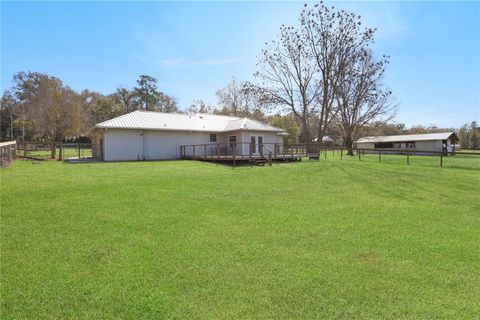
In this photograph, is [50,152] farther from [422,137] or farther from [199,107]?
[422,137]

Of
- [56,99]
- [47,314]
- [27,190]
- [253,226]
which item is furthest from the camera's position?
[56,99]

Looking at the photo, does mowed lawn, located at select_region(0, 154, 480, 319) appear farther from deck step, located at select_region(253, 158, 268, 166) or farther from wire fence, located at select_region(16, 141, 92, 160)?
wire fence, located at select_region(16, 141, 92, 160)

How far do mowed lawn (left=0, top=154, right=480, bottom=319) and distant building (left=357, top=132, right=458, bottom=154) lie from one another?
40.4m

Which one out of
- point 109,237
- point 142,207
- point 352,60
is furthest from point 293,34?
point 109,237

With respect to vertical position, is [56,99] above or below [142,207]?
above

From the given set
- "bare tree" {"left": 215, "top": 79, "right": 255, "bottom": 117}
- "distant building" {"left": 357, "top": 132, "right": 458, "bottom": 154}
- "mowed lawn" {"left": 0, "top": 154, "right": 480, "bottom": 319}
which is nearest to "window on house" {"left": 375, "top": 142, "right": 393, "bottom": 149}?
"distant building" {"left": 357, "top": 132, "right": 458, "bottom": 154}

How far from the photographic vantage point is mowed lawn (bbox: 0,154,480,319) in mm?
2994

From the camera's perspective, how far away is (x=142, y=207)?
21.4 ft

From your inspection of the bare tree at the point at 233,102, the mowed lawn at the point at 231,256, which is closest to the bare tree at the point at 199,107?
the bare tree at the point at 233,102

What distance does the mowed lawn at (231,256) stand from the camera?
299 centimetres

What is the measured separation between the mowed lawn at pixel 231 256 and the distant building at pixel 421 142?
40388 mm

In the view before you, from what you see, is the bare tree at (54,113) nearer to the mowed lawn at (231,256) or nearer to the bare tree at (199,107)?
the bare tree at (199,107)

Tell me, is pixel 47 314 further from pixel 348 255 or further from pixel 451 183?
pixel 451 183

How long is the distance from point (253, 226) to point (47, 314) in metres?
3.42
